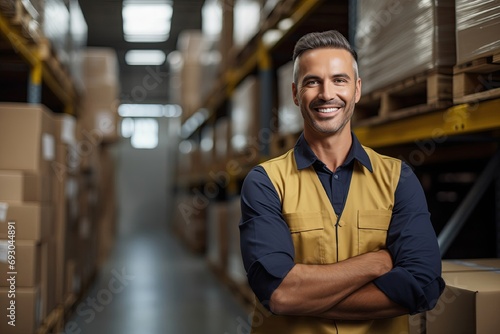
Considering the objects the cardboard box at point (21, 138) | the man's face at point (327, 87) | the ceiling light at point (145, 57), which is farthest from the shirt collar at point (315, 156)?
the ceiling light at point (145, 57)

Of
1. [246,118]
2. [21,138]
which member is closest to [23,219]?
[21,138]

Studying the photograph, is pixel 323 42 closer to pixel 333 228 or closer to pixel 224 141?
pixel 333 228

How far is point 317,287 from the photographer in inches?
68.5

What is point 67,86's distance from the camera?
20.5 ft

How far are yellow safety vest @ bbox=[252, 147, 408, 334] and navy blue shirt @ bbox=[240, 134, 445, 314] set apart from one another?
27 mm

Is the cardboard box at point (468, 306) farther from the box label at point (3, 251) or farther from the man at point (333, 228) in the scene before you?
the box label at point (3, 251)

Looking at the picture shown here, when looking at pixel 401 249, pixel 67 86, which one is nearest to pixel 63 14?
pixel 67 86

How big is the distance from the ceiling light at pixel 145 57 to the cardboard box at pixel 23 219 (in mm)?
12824

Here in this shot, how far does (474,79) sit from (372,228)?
1.01 m

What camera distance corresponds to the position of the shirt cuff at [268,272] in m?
1.76

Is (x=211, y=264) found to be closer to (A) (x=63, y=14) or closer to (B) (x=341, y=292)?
(A) (x=63, y=14)

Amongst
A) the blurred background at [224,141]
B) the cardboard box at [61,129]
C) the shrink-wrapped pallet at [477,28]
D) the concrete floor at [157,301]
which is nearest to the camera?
the shrink-wrapped pallet at [477,28]

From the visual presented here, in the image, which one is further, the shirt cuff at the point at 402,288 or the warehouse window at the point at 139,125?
the warehouse window at the point at 139,125

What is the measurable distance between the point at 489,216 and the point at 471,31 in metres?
2.04
